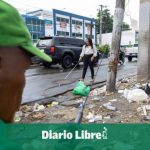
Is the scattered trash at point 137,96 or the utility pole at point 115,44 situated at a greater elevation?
the utility pole at point 115,44

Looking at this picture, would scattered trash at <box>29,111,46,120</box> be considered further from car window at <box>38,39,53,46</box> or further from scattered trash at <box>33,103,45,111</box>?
car window at <box>38,39,53,46</box>

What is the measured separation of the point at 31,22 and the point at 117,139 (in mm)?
39624

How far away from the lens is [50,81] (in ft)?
39.2

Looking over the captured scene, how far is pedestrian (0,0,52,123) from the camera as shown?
950mm

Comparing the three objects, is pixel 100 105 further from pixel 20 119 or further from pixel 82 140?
pixel 82 140

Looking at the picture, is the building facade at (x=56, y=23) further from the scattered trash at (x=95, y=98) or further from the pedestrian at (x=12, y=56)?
the pedestrian at (x=12, y=56)

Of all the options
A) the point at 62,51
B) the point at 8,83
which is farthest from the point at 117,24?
the point at 62,51

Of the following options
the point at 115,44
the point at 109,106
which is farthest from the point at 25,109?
the point at 115,44

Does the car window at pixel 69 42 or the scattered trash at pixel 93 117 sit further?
the car window at pixel 69 42

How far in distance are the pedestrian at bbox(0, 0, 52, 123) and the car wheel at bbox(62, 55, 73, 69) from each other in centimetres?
1723

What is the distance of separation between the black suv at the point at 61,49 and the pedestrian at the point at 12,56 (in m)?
16.4

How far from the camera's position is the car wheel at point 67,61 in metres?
18.3

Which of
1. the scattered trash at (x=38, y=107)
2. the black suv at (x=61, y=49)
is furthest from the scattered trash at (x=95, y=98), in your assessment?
the black suv at (x=61, y=49)

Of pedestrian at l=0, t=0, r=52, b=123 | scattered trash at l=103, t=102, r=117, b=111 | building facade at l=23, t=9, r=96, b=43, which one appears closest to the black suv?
scattered trash at l=103, t=102, r=117, b=111
